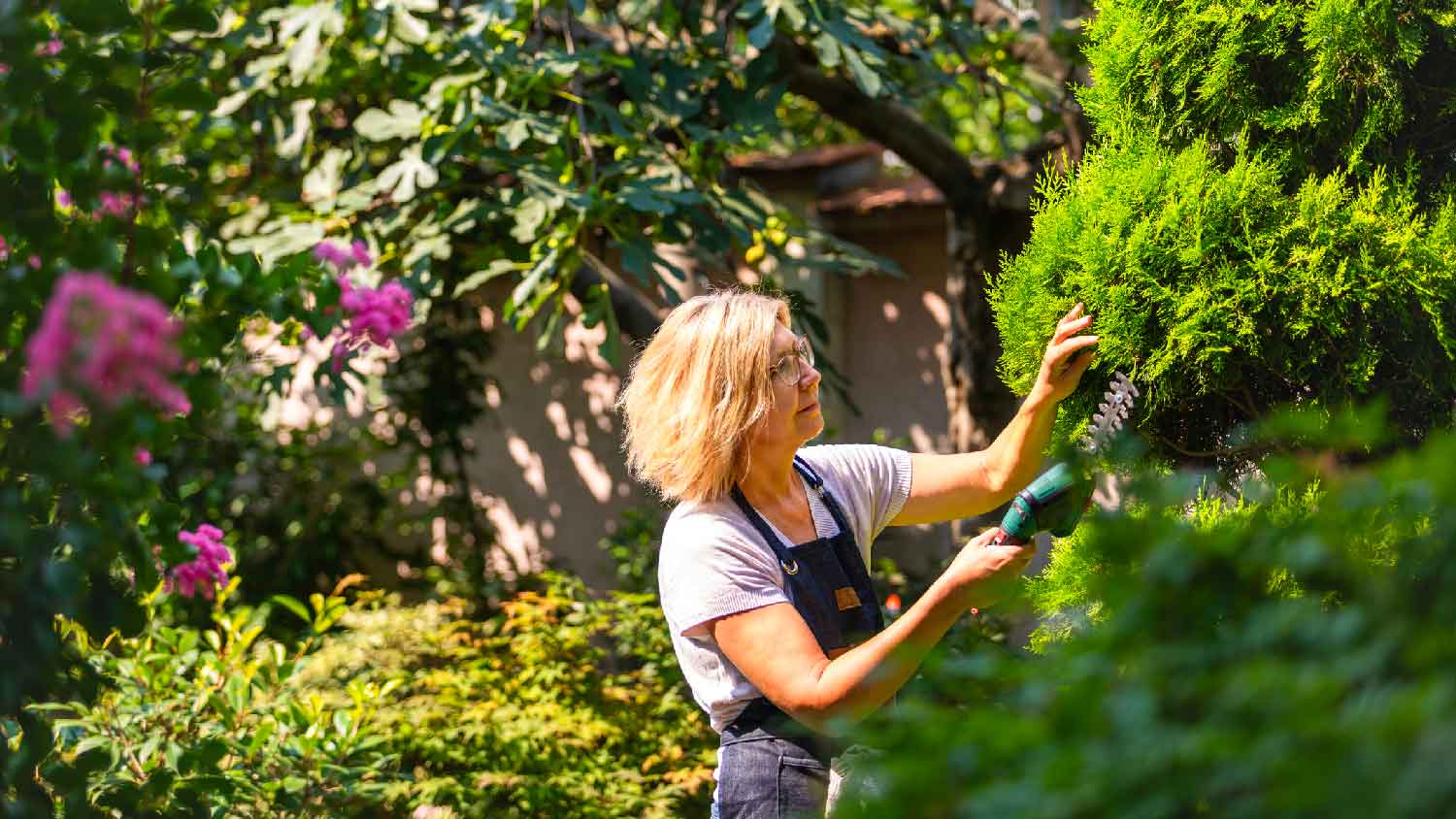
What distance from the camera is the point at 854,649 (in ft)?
7.10

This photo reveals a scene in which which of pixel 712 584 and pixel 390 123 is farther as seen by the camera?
pixel 390 123

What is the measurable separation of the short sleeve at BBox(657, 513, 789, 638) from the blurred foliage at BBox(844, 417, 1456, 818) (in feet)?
3.48

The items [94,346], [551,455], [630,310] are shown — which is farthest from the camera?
[551,455]

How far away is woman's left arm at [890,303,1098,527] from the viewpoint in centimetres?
240

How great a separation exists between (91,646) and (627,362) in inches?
143

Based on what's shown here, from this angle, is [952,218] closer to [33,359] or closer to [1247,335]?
[1247,335]

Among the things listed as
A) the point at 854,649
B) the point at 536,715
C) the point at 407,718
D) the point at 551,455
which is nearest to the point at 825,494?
the point at 854,649

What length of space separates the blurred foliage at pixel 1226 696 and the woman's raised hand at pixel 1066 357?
107cm

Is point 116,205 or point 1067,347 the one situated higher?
point 116,205

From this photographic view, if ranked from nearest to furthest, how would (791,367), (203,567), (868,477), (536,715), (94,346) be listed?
1. (94,346)
2. (791,367)
3. (868,477)
4. (203,567)
5. (536,715)

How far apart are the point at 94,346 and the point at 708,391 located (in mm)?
1315

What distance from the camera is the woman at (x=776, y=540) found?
85.0 inches

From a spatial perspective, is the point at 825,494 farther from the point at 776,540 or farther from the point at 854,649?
the point at 854,649

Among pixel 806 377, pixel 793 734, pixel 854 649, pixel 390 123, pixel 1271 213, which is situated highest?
pixel 390 123
